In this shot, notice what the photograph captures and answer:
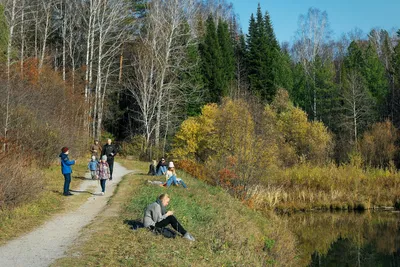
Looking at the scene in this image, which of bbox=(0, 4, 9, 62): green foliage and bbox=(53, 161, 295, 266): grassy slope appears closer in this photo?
bbox=(53, 161, 295, 266): grassy slope

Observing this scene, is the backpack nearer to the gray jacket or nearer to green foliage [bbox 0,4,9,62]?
the gray jacket

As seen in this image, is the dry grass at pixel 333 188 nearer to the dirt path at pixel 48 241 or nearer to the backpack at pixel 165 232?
the dirt path at pixel 48 241

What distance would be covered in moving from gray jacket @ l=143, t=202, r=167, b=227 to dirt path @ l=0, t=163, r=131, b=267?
1625 millimetres

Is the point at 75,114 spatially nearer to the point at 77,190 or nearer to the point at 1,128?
the point at 1,128

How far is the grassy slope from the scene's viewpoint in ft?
29.1

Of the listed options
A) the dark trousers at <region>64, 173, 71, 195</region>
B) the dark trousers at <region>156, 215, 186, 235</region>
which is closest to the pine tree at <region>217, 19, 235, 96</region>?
the dark trousers at <region>64, 173, 71, 195</region>

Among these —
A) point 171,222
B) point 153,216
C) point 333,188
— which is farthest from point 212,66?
point 171,222

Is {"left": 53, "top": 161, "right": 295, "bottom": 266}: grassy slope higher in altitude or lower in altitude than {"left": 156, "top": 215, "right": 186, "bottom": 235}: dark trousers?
lower

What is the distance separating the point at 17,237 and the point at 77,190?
7.06 m

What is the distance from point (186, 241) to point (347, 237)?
13589mm

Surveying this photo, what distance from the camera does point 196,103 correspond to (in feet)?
143

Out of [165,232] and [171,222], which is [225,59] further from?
[165,232]

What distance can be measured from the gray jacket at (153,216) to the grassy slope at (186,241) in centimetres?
31

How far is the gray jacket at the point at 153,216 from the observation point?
11.0 metres
